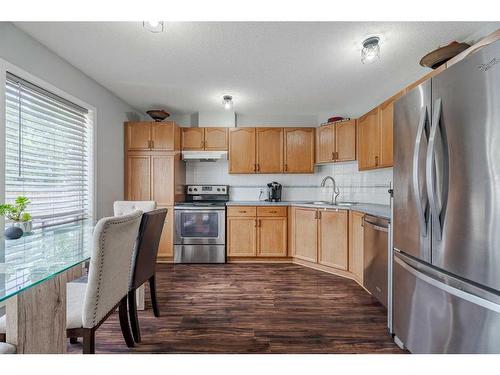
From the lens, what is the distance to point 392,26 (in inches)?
70.0

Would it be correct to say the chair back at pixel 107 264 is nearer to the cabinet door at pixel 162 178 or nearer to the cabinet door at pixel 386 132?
the cabinet door at pixel 162 178

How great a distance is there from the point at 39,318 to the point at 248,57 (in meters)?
2.28

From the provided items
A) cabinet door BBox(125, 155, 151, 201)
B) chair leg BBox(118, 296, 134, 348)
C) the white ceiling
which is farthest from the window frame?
chair leg BBox(118, 296, 134, 348)

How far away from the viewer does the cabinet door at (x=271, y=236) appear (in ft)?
11.7

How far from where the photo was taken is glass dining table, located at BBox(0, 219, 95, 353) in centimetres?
85

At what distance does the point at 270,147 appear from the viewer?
3.90m

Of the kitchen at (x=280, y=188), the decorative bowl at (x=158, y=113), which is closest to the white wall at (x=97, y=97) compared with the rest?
the kitchen at (x=280, y=188)

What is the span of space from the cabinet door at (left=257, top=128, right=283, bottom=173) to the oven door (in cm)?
106

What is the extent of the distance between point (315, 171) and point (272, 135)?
952 millimetres

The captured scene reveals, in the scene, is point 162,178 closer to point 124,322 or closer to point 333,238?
point 124,322

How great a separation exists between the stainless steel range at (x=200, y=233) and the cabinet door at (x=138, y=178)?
52 cm
